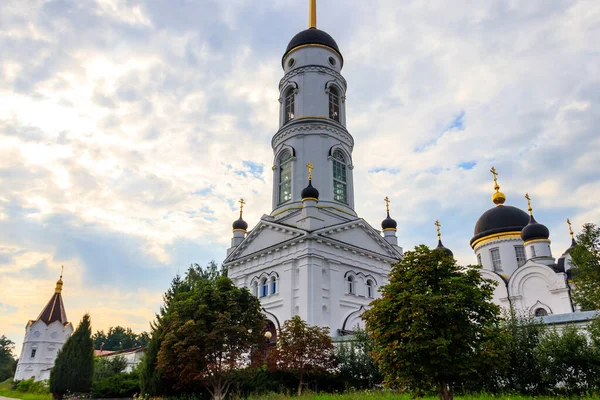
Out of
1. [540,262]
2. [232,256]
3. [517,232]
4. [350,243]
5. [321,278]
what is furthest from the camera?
[517,232]

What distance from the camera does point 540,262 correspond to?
3381 centimetres

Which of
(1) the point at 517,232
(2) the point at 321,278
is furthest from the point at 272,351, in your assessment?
(1) the point at 517,232

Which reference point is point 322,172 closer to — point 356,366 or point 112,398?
point 356,366

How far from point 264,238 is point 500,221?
23.7 metres

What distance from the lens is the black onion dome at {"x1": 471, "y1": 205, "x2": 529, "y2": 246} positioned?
40094mm

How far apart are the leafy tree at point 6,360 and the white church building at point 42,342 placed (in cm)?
3288

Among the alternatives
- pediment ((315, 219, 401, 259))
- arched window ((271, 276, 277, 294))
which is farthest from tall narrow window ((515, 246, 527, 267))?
arched window ((271, 276, 277, 294))

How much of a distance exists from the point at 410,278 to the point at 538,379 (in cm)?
602

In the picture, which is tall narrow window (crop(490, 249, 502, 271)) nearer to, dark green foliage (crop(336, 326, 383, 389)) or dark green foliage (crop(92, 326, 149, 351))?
dark green foliage (crop(336, 326, 383, 389))

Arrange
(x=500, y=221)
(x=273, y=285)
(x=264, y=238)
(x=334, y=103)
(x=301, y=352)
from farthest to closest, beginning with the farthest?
(x=500, y=221) → (x=334, y=103) → (x=264, y=238) → (x=273, y=285) → (x=301, y=352)

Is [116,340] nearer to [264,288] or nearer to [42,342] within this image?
[42,342]

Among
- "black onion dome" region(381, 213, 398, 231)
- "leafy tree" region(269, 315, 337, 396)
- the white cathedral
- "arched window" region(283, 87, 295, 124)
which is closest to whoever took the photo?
"leafy tree" region(269, 315, 337, 396)

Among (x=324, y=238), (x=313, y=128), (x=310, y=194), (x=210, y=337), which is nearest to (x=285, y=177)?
(x=313, y=128)

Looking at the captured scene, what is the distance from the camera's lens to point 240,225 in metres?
35.4
